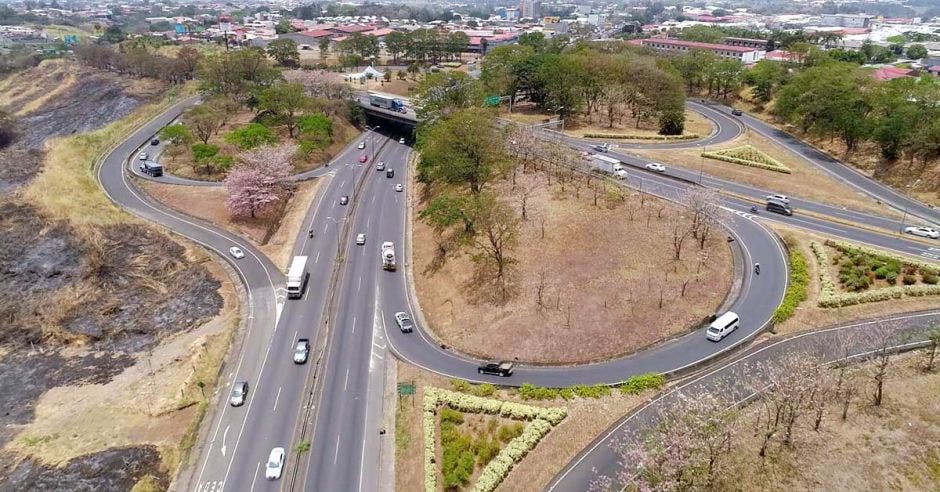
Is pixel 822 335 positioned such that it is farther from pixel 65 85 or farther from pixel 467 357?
pixel 65 85

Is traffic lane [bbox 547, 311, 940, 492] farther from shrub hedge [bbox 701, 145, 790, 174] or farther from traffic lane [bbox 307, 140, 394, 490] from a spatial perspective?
shrub hedge [bbox 701, 145, 790, 174]

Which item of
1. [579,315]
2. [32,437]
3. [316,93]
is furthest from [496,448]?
[316,93]

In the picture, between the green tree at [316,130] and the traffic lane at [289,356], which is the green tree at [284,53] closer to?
the green tree at [316,130]

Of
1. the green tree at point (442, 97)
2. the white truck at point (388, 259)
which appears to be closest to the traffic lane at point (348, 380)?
the white truck at point (388, 259)

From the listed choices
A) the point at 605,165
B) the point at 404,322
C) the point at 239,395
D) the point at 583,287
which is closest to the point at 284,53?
the point at 605,165

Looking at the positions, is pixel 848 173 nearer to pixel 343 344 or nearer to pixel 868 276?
pixel 868 276

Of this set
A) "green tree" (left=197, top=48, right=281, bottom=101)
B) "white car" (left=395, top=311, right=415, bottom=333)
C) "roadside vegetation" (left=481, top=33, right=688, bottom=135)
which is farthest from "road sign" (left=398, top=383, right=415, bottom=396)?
"green tree" (left=197, top=48, right=281, bottom=101)
